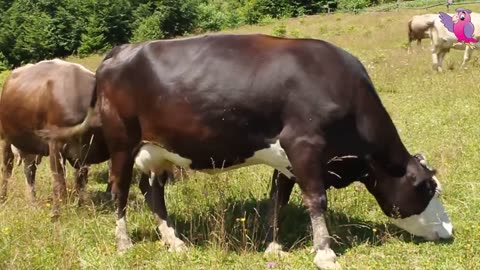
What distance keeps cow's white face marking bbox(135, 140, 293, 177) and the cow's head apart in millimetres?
841

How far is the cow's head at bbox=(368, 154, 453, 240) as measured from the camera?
5.29 m

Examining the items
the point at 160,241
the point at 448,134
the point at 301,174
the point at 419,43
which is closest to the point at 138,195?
the point at 160,241

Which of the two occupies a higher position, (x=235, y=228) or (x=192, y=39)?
(x=192, y=39)

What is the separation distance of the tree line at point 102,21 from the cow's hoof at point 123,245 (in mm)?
43954

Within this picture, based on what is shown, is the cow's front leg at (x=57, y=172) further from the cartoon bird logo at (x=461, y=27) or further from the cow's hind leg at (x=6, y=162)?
the cartoon bird logo at (x=461, y=27)

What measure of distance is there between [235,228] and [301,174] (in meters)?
1.12

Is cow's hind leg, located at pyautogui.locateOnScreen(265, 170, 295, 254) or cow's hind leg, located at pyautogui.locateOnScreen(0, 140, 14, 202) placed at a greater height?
cow's hind leg, located at pyautogui.locateOnScreen(265, 170, 295, 254)

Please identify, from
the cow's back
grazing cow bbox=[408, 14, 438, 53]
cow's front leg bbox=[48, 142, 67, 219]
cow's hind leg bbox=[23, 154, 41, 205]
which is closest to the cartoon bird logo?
grazing cow bbox=[408, 14, 438, 53]

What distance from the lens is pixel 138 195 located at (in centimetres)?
762

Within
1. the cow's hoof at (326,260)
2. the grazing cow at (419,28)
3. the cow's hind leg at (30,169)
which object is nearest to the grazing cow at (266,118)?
the cow's hoof at (326,260)

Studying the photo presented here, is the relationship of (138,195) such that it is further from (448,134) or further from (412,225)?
(448,134)

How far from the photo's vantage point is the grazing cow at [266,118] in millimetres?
4988

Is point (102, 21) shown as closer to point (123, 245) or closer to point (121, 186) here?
point (121, 186)

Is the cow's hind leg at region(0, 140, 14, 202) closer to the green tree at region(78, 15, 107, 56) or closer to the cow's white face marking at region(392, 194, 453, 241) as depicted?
the cow's white face marking at region(392, 194, 453, 241)
